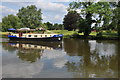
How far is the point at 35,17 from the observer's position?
76.6 m

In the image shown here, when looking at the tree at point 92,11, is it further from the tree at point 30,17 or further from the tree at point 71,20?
the tree at point 30,17

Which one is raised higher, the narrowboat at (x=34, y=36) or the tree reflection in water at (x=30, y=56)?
the narrowboat at (x=34, y=36)

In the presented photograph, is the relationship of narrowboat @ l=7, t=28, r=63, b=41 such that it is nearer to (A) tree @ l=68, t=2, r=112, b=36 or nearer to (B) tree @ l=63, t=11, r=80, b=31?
(A) tree @ l=68, t=2, r=112, b=36

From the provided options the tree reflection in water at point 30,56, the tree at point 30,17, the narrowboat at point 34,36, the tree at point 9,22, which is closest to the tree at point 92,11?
the narrowboat at point 34,36

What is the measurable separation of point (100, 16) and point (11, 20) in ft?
193

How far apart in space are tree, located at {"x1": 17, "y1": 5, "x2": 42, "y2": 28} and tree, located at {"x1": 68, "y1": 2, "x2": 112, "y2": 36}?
122ft

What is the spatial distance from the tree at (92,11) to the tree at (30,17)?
3729cm

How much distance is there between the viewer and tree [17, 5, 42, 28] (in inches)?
2970

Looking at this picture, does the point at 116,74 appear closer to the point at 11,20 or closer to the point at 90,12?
the point at 90,12

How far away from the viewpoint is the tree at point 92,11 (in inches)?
1478

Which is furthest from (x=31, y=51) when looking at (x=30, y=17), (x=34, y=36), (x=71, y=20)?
(x=30, y=17)

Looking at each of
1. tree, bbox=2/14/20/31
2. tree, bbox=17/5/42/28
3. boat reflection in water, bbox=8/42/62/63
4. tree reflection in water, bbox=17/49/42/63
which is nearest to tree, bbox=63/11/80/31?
tree, bbox=17/5/42/28

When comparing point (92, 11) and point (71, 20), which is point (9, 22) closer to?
point (71, 20)

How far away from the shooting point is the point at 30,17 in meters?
76.8
